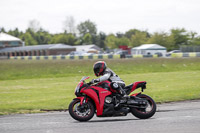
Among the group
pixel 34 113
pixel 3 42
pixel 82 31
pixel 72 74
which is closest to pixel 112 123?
pixel 34 113

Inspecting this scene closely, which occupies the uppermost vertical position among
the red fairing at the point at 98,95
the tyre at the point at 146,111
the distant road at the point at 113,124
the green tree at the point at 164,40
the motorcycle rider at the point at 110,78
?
the green tree at the point at 164,40

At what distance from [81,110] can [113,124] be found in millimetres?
1105

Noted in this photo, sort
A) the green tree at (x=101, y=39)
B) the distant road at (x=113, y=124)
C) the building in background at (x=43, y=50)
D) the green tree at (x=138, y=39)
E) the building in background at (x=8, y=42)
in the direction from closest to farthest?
the distant road at (x=113, y=124) < the building in background at (x=43, y=50) < the green tree at (x=138, y=39) < the building in background at (x=8, y=42) < the green tree at (x=101, y=39)

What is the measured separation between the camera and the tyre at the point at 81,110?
948 centimetres

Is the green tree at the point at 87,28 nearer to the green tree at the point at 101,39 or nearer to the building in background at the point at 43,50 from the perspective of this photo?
the green tree at the point at 101,39

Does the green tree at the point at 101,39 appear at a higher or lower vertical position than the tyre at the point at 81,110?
higher

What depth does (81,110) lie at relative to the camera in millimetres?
9531

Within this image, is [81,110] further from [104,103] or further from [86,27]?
[86,27]

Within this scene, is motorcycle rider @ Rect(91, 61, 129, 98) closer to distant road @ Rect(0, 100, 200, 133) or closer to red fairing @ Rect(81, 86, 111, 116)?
red fairing @ Rect(81, 86, 111, 116)

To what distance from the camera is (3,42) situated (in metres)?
139

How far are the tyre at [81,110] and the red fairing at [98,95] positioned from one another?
19 centimetres

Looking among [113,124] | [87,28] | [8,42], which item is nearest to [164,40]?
[8,42]

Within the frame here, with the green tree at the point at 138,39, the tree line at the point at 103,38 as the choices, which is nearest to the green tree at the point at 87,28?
A: the tree line at the point at 103,38

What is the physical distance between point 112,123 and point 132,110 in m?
0.94
